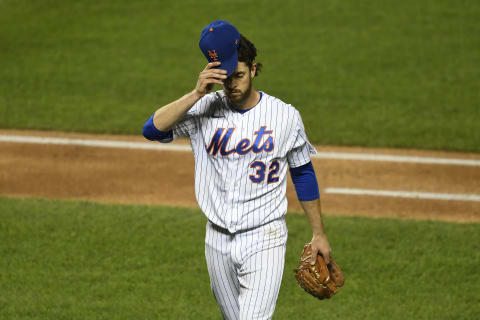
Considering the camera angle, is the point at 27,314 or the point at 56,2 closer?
the point at 27,314

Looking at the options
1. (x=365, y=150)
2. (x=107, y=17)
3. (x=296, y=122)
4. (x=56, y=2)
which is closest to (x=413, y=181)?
(x=365, y=150)

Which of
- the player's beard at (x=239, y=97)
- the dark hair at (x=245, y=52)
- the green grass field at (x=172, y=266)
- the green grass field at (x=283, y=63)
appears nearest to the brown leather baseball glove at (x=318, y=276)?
the player's beard at (x=239, y=97)

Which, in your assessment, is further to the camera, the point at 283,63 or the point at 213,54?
the point at 283,63

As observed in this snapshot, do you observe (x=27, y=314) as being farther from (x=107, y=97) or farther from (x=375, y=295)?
(x=107, y=97)

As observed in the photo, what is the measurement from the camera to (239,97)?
4.06 meters

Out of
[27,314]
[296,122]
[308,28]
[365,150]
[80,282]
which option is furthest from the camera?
[308,28]

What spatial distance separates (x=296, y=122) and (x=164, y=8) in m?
12.7

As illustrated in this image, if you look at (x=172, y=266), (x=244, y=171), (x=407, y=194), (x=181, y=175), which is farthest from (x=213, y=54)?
(x=181, y=175)

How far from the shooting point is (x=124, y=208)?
26.8 feet

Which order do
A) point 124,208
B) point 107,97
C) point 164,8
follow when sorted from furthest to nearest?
point 164,8, point 107,97, point 124,208

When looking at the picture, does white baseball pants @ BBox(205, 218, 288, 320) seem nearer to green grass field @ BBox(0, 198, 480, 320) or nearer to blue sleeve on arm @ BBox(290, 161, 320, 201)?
blue sleeve on arm @ BBox(290, 161, 320, 201)

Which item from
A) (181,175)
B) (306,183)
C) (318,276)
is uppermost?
(306,183)

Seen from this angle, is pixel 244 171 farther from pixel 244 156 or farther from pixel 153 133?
pixel 153 133

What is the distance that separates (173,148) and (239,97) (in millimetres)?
6182
